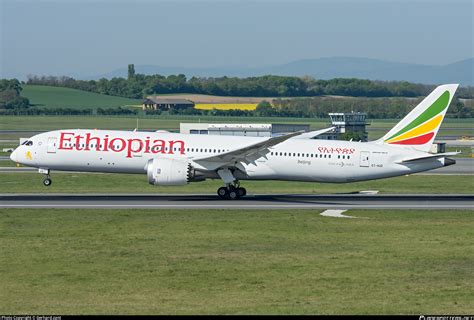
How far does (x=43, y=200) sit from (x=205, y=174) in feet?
28.9

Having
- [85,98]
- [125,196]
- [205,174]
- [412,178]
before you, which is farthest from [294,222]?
[85,98]

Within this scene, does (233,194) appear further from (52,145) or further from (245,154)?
(52,145)

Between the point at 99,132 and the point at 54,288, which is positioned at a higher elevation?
the point at 99,132

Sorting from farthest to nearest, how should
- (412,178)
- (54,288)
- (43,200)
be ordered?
(412,178), (43,200), (54,288)

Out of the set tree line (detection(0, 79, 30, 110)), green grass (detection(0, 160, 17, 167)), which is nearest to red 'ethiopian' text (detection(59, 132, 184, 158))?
green grass (detection(0, 160, 17, 167))

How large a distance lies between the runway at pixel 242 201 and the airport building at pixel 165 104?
123m

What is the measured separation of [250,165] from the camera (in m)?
48.4

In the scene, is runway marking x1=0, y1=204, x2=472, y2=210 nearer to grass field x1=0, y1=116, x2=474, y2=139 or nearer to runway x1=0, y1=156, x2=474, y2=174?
runway x1=0, y1=156, x2=474, y2=174

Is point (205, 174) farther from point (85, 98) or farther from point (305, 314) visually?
point (85, 98)

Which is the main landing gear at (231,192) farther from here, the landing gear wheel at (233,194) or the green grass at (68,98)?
the green grass at (68,98)

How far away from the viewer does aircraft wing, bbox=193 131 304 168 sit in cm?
4659

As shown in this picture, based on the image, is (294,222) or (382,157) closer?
(294,222)

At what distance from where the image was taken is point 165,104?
175125 millimetres

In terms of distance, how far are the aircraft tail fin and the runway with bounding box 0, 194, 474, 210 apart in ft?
11.0
